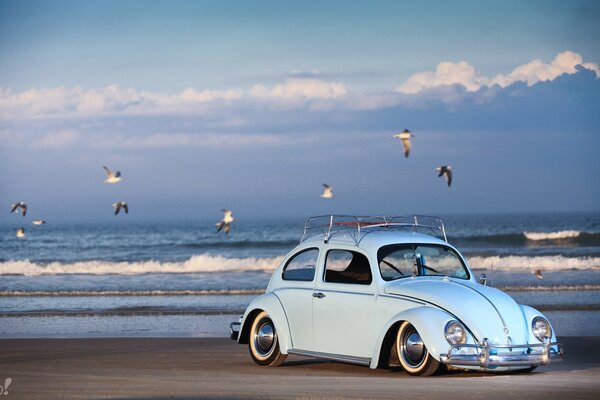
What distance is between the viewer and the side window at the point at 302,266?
13.9 metres

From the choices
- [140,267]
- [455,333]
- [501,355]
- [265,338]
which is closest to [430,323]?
[455,333]

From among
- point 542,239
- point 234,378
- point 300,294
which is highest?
point 542,239

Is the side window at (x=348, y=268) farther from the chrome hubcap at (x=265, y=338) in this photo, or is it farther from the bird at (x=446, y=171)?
the bird at (x=446, y=171)

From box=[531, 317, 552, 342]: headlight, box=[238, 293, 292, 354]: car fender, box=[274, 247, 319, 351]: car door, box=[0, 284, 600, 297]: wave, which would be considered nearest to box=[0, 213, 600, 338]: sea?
box=[0, 284, 600, 297]: wave

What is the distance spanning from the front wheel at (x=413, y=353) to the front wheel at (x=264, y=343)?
6.44 ft

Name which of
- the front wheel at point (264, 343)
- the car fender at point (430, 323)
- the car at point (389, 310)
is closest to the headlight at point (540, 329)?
the car at point (389, 310)

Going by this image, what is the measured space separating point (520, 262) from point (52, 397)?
34395mm

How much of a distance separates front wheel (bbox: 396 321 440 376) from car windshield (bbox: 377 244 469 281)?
0.82 meters

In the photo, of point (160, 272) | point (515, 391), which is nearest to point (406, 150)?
point (160, 272)

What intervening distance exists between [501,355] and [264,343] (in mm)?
3368

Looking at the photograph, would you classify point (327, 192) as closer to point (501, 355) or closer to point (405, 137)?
point (405, 137)

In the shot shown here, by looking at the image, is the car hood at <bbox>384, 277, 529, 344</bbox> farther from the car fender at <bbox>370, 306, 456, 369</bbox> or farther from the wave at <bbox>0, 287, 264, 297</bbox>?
the wave at <bbox>0, 287, 264, 297</bbox>

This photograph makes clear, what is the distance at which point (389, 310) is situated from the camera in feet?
41.8

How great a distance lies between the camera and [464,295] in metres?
12.5
